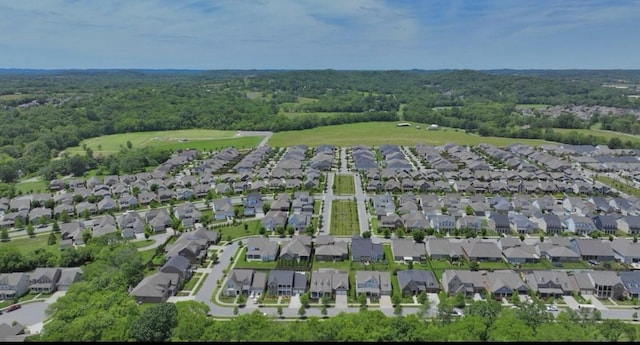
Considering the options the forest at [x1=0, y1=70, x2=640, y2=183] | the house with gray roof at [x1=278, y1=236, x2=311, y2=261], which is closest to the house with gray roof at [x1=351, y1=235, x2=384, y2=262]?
the house with gray roof at [x1=278, y1=236, x2=311, y2=261]

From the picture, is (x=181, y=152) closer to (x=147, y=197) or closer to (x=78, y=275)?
(x=147, y=197)

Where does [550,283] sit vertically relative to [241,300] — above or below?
above

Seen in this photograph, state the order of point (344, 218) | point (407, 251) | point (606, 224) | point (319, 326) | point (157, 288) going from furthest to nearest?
point (344, 218)
point (606, 224)
point (407, 251)
point (157, 288)
point (319, 326)

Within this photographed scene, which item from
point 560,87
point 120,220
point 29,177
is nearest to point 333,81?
point 560,87

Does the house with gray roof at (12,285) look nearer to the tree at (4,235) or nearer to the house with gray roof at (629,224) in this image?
the tree at (4,235)

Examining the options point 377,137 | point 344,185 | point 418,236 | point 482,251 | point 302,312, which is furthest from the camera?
point 377,137

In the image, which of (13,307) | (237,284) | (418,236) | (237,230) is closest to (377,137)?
(418,236)

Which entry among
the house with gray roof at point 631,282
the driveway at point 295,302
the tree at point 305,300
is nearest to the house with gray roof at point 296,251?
the driveway at point 295,302

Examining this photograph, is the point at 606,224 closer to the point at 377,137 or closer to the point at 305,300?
the point at 305,300
